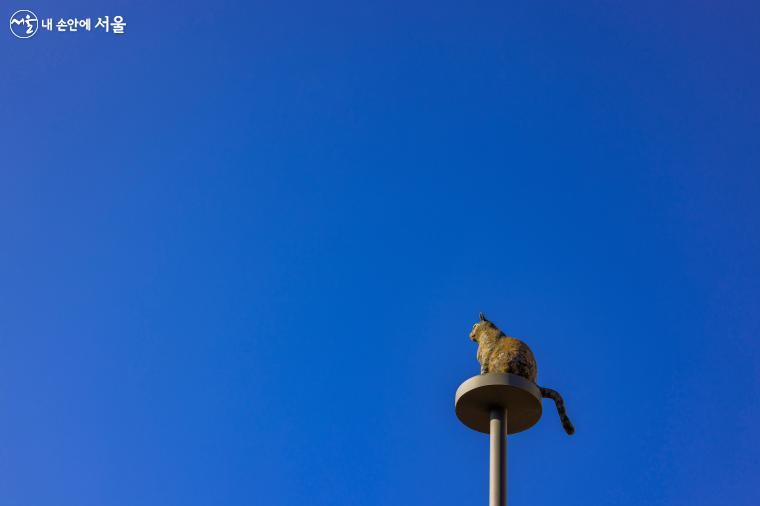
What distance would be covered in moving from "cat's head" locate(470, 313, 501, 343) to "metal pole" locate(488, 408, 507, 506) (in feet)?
7.33

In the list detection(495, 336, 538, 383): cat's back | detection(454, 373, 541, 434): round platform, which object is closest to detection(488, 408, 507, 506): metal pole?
detection(454, 373, 541, 434): round platform

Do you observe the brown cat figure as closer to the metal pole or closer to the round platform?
the round platform

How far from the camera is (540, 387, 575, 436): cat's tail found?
10992mm

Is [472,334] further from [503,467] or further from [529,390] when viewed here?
[503,467]

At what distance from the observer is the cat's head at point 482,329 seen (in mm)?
12178

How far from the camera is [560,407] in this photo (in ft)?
36.0

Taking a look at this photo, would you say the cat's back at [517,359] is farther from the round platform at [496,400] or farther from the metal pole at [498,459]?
the metal pole at [498,459]

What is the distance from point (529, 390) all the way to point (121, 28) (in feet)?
41.4

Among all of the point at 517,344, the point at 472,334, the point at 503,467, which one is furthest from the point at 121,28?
the point at 503,467

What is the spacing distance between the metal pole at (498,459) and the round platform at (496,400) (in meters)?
0.13

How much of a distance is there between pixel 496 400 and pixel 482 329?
2.53 meters

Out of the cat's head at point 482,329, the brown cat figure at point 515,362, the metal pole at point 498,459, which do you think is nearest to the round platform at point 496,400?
the metal pole at point 498,459

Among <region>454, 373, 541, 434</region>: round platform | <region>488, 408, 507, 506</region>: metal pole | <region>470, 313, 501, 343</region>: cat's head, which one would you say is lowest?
<region>488, 408, 507, 506</region>: metal pole

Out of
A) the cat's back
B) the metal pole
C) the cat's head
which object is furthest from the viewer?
the cat's head
